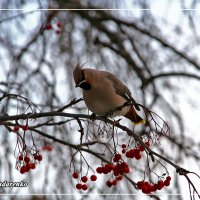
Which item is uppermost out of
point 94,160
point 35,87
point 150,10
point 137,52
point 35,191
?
point 150,10

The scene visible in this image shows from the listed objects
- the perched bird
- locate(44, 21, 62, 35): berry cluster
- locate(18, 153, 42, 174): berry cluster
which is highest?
locate(44, 21, 62, 35): berry cluster

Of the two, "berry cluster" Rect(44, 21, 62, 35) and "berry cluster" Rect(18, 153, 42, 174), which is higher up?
"berry cluster" Rect(44, 21, 62, 35)

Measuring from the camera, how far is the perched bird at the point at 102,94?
2430 mm

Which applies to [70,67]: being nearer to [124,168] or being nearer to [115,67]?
[115,67]

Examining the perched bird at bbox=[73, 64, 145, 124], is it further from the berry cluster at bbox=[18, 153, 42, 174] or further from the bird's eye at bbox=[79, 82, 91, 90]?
the berry cluster at bbox=[18, 153, 42, 174]

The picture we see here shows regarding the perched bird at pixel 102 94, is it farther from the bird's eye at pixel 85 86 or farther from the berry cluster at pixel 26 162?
the berry cluster at pixel 26 162

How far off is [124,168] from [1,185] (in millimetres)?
1127

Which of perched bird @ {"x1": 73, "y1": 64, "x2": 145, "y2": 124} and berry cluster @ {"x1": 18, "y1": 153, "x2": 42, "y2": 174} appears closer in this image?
berry cluster @ {"x1": 18, "y1": 153, "x2": 42, "y2": 174}

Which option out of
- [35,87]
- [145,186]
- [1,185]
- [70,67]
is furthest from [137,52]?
[145,186]

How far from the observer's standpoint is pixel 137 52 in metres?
3.72

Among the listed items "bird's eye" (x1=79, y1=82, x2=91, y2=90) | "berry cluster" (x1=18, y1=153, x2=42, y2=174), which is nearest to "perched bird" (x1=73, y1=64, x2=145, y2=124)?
"bird's eye" (x1=79, y1=82, x2=91, y2=90)

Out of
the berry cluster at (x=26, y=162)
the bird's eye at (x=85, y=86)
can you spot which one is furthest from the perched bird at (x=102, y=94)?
the berry cluster at (x=26, y=162)

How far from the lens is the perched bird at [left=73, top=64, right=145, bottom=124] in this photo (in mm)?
2430

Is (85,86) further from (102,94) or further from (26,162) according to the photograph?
(26,162)
